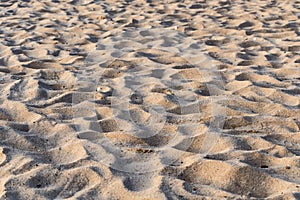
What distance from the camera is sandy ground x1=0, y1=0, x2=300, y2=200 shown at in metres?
2.49

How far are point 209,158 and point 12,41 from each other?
3.07m

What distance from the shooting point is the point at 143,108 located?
132 inches

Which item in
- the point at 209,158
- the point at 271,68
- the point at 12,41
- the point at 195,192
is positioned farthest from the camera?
the point at 12,41

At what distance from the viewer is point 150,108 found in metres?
3.36

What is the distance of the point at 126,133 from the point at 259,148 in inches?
34.1

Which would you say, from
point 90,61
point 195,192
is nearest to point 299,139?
point 195,192

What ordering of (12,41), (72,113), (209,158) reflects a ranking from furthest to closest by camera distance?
1. (12,41)
2. (72,113)
3. (209,158)

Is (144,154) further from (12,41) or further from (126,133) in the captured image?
(12,41)

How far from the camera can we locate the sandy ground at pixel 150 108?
8.18 ft

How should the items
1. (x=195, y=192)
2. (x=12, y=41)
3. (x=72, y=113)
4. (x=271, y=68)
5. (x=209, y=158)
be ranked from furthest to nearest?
(x=12, y=41) < (x=271, y=68) < (x=72, y=113) < (x=209, y=158) < (x=195, y=192)

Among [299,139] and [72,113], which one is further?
[72,113]

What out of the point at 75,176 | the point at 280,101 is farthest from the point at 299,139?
the point at 75,176

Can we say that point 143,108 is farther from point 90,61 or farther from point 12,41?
point 12,41

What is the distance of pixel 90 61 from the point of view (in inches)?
171
